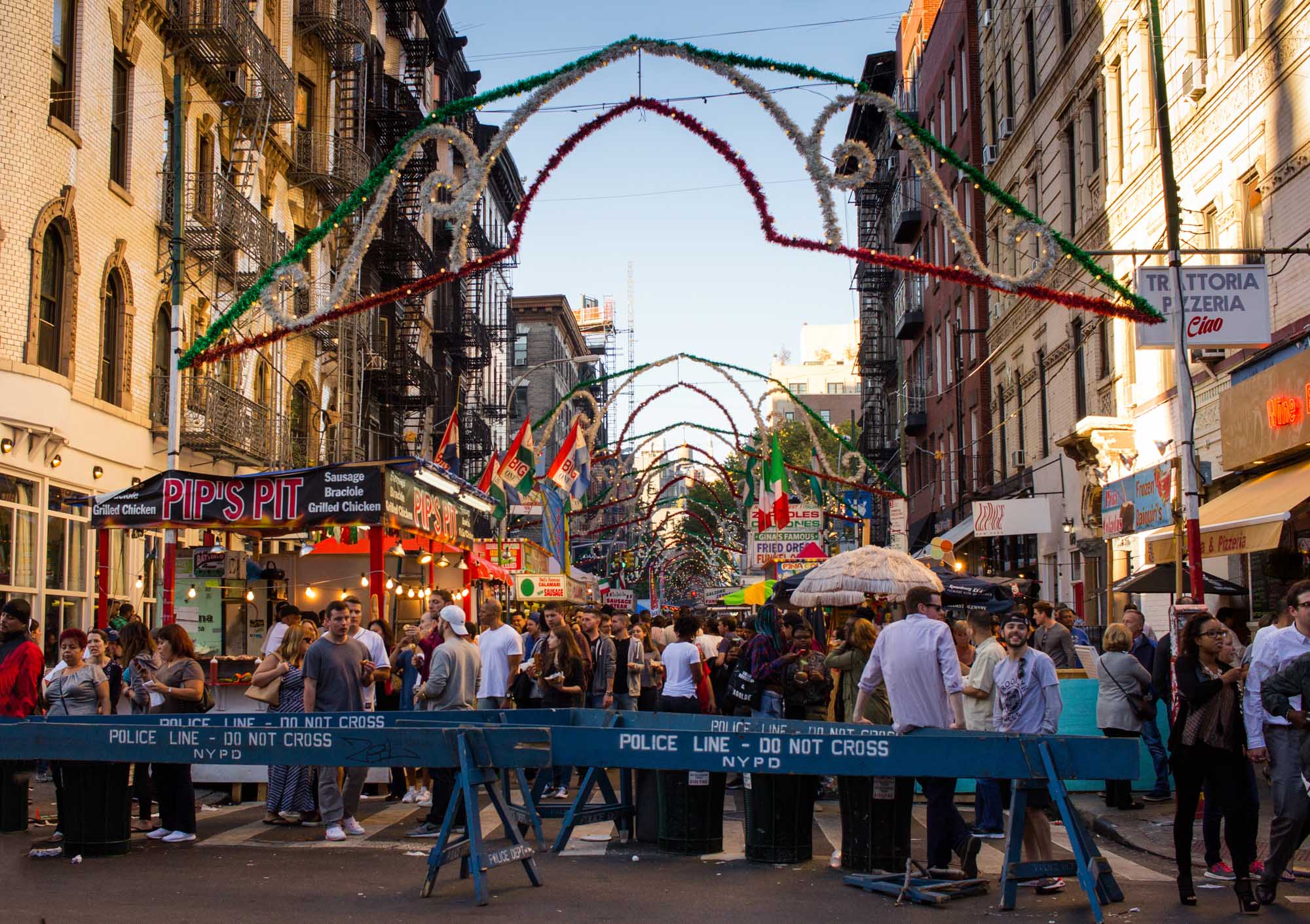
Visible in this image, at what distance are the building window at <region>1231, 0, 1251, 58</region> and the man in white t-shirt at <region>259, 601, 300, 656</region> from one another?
1460 cm

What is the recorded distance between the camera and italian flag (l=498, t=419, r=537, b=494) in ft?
93.8

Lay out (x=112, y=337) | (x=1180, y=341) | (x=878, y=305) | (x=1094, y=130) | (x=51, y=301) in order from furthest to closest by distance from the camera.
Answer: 1. (x=878, y=305)
2. (x=1094, y=130)
3. (x=112, y=337)
4. (x=51, y=301)
5. (x=1180, y=341)

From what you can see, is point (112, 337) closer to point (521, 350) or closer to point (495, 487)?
point (495, 487)

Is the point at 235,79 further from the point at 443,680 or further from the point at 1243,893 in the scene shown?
the point at 1243,893

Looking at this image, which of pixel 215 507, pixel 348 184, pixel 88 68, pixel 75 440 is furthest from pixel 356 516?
pixel 348 184

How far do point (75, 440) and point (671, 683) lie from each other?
35.8 ft

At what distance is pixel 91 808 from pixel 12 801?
193cm

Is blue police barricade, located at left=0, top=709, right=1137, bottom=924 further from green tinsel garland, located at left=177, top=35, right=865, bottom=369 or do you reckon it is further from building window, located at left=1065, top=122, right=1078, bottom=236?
building window, located at left=1065, top=122, right=1078, bottom=236

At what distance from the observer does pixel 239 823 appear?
12.9 meters

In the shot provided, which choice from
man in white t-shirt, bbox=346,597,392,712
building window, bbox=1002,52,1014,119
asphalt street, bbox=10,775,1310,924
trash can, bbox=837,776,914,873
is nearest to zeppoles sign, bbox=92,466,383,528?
man in white t-shirt, bbox=346,597,392,712

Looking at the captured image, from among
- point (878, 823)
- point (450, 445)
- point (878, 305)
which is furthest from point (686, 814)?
point (878, 305)

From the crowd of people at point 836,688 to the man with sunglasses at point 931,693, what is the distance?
0.04 ft

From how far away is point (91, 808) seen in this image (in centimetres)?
1082

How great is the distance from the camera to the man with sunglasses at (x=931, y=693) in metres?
9.70
